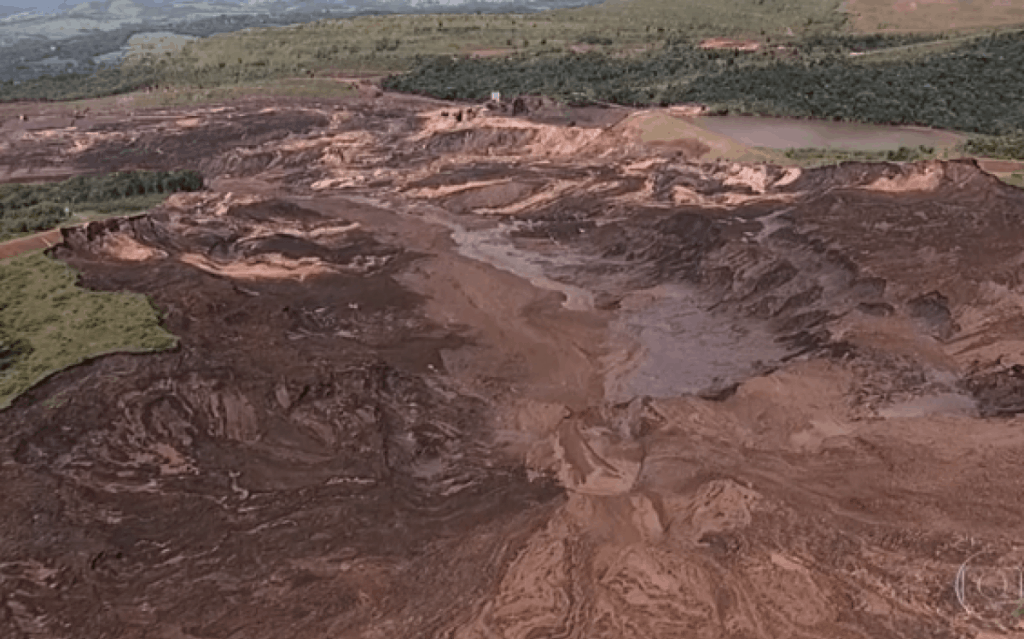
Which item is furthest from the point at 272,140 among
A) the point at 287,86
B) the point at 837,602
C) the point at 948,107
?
the point at 837,602

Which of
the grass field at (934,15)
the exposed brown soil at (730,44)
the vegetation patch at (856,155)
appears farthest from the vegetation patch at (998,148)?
the grass field at (934,15)

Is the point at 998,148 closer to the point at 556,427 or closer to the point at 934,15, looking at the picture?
the point at 556,427

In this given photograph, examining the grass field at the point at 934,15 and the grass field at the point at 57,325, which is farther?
the grass field at the point at 934,15

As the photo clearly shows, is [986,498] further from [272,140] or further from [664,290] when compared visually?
[272,140]
